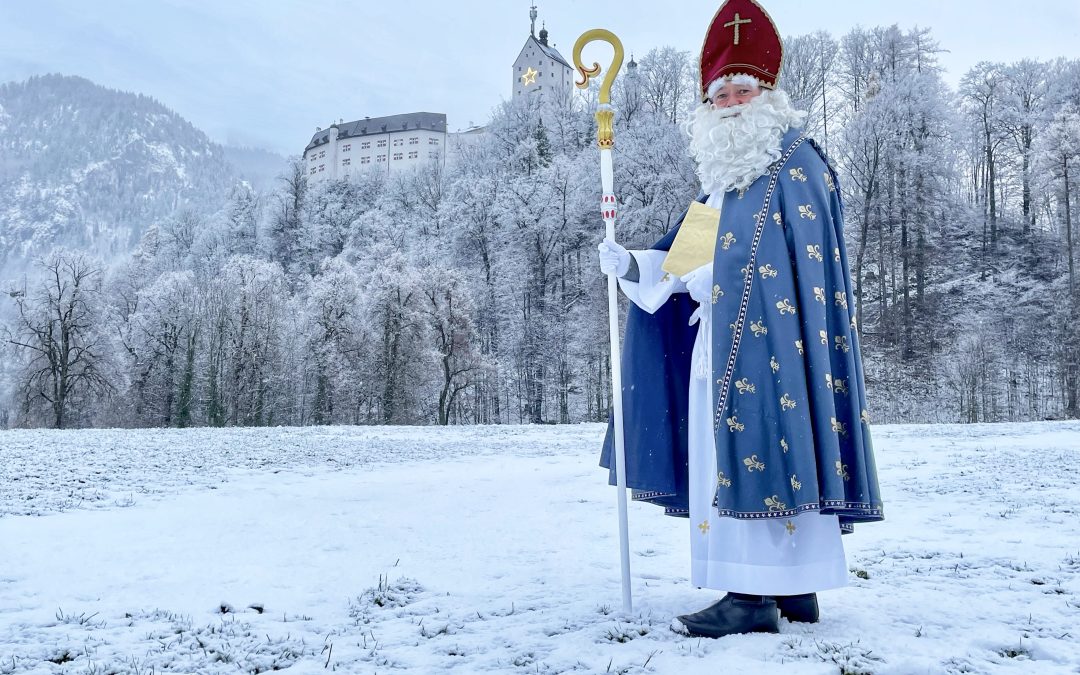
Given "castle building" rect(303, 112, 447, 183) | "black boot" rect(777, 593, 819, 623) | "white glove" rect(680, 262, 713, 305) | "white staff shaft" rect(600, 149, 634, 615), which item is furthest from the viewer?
"castle building" rect(303, 112, 447, 183)

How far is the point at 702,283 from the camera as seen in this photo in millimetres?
3918

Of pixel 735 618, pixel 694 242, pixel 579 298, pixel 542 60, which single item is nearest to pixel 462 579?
pixel 735 618

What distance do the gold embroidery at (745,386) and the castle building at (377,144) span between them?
303 ft

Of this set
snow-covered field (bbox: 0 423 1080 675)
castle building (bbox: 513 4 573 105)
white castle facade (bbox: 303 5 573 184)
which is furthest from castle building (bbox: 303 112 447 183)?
snow-covered field (bbox: 0 423 1080 675)

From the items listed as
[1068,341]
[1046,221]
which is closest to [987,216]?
[1046,221]

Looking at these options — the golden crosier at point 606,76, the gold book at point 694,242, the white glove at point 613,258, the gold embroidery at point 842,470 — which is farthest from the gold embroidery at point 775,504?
the golden crosier at point 606,76

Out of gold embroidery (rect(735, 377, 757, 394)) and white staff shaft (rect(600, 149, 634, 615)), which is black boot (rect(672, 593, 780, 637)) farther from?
gold embroidery (rect(735, 377, 757, 394))

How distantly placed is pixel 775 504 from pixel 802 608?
2.06ft

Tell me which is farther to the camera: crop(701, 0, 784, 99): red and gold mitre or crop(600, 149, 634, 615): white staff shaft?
crop(701, 0, 784, 99): red and gold mitre

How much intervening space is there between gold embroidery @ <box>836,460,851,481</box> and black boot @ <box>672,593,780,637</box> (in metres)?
0.68

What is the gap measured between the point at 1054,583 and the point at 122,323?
44088mm

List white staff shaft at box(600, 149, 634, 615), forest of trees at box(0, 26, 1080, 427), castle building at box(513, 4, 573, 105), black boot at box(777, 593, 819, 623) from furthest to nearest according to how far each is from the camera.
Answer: castle building at box(513, 4, 573, 105) → forest of trees at box(0, 26, 1080, 427) → white staff shaft at box(600, 149, 634, 615) → black boot at box(777, 593, 819, 623)

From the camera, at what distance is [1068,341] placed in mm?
27125

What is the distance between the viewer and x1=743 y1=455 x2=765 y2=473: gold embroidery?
11.4ft
